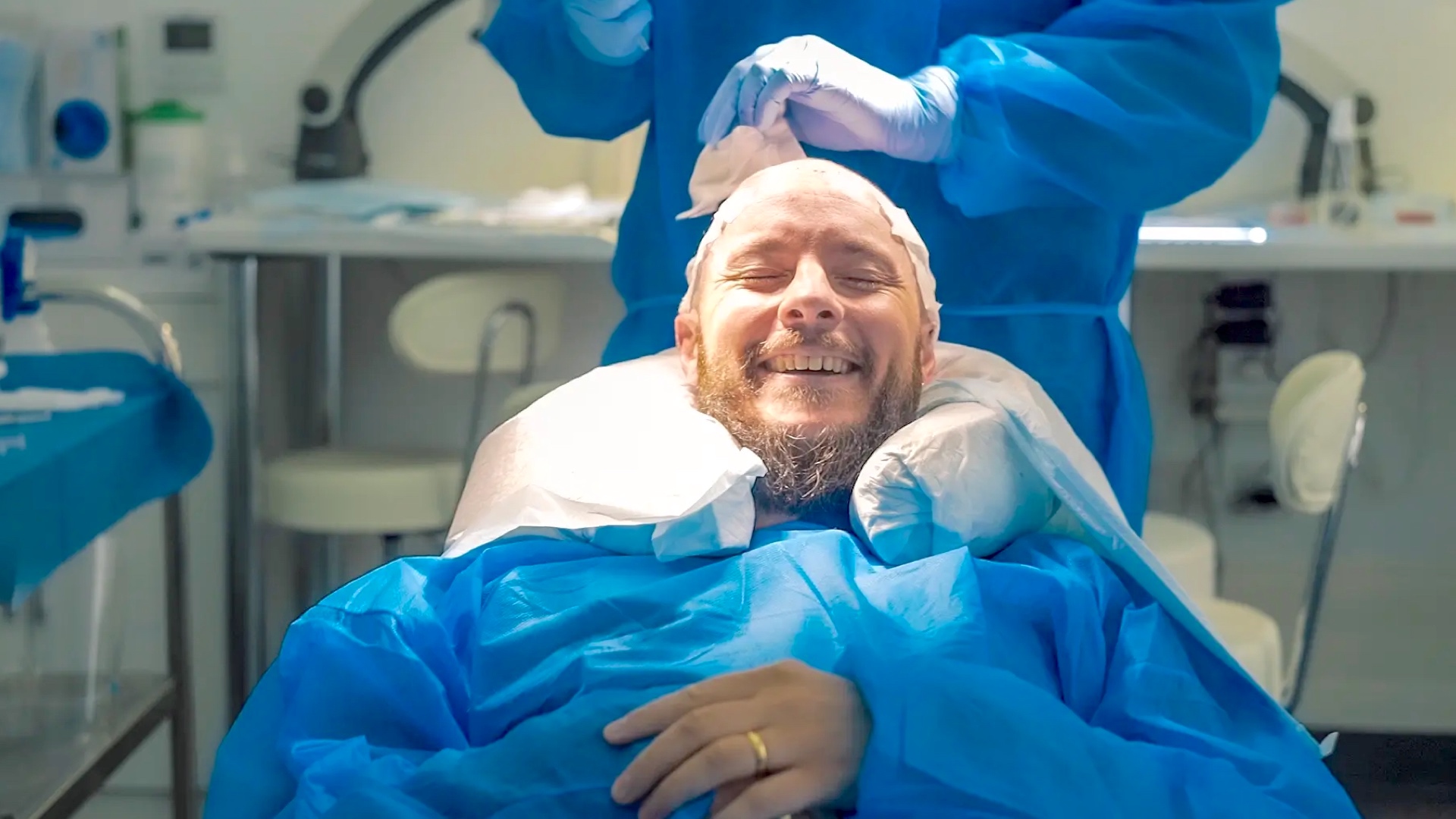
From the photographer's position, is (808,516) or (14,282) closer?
(808,516)

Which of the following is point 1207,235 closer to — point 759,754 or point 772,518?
point 772,518

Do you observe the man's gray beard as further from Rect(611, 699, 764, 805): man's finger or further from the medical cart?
the medical cart

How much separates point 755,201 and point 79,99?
1830 millimetres

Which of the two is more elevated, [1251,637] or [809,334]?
[809,334]

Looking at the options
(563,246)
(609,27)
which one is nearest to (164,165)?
(563,246)

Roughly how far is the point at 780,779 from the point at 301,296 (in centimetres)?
191

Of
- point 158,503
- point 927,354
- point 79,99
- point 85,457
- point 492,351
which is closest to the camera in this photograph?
point 927,354

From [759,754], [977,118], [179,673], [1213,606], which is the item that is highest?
[977,118]

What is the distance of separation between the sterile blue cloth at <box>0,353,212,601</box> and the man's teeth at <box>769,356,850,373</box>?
77 cm

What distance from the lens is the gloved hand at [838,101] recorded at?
3.49ft

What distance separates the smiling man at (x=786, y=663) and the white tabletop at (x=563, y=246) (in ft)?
2.97

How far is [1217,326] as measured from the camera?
242 centimetres

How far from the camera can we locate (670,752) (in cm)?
77

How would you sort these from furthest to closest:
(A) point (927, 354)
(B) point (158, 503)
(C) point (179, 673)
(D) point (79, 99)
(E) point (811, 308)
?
1. (D) point (79, 99)
2. (B) point (158, 503)
3. (C) point (179, 673)
4. (A) point (927, 354)
5. (E) point (811, 308)
